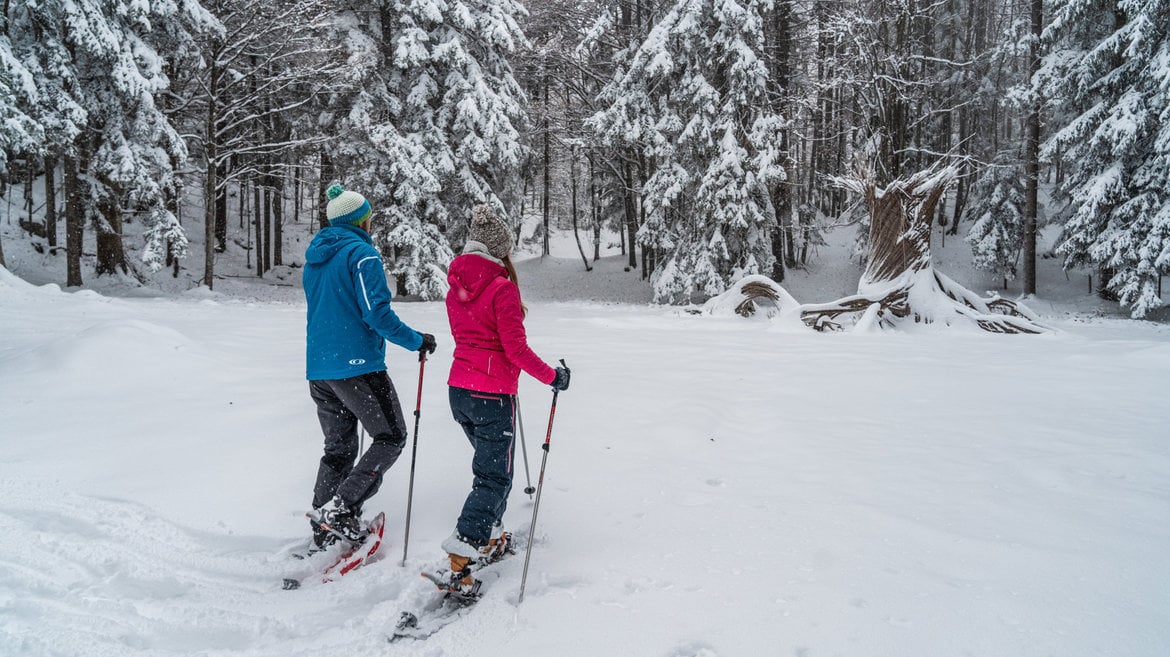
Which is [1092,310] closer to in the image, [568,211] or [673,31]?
[673,31]

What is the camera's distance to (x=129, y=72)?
1523cm

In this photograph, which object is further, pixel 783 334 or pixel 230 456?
pixel 783 334

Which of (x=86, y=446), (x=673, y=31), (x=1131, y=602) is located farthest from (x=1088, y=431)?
(x=673, y=31)

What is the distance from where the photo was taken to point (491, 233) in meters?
3.15

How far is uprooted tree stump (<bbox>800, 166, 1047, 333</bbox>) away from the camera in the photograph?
494 inches

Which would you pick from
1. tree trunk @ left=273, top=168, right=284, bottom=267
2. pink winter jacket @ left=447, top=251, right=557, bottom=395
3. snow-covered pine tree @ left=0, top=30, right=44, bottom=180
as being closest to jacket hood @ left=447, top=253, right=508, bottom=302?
pink winter jacket @ left=447, top=251, right=557, bottom=395

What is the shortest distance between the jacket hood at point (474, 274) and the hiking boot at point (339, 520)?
1.34m

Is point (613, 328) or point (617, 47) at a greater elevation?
point (617, 47)

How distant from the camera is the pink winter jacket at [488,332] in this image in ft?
10.0

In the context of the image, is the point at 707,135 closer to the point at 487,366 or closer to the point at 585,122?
the point at 585,122

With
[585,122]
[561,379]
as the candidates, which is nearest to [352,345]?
[561,379]

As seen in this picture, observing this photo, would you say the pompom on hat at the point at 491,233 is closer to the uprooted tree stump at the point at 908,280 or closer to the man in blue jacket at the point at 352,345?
the man in blue jacket at the point at 352,345

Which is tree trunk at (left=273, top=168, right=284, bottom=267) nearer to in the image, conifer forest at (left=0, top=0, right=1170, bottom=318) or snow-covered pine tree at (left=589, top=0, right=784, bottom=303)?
conifer forest at (left=0, top=0, right=1170, bottom=318)

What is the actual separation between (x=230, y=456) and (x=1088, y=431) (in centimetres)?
682
